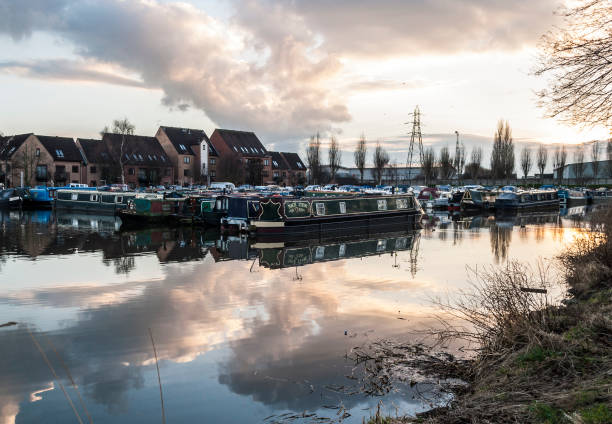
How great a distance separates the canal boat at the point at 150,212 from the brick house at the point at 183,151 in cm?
3664

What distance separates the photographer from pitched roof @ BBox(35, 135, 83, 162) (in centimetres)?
6378

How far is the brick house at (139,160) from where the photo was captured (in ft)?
221

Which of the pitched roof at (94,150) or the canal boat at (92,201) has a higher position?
the pitched roof at (94,150)

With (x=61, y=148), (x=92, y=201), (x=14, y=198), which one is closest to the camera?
(x=92, y=201)

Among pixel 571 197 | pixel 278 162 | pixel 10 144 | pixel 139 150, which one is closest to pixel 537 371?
pixel 139 150

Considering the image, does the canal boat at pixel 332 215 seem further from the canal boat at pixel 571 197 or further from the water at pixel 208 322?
the canal boat at pixel 571 197

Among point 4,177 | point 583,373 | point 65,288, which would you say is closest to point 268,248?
point 65,288

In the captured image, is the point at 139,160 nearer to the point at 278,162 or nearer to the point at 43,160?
the point at 43,160

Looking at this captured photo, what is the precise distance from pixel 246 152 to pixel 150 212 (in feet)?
160

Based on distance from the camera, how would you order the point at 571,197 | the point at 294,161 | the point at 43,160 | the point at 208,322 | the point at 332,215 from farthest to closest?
the point at 294,161
the point at 571,197
the point at 43,160
the point at 332,215
the point at 208,322

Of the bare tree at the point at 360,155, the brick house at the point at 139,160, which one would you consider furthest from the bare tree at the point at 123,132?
the bare tree at the point at 360,155

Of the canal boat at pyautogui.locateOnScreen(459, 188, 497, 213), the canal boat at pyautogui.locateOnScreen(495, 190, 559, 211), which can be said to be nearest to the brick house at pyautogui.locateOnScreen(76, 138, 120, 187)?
the canal boat at pyautogui.locateOnScreen(459, 188, 497, 213)

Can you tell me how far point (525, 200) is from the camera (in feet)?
177

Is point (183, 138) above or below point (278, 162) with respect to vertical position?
above
